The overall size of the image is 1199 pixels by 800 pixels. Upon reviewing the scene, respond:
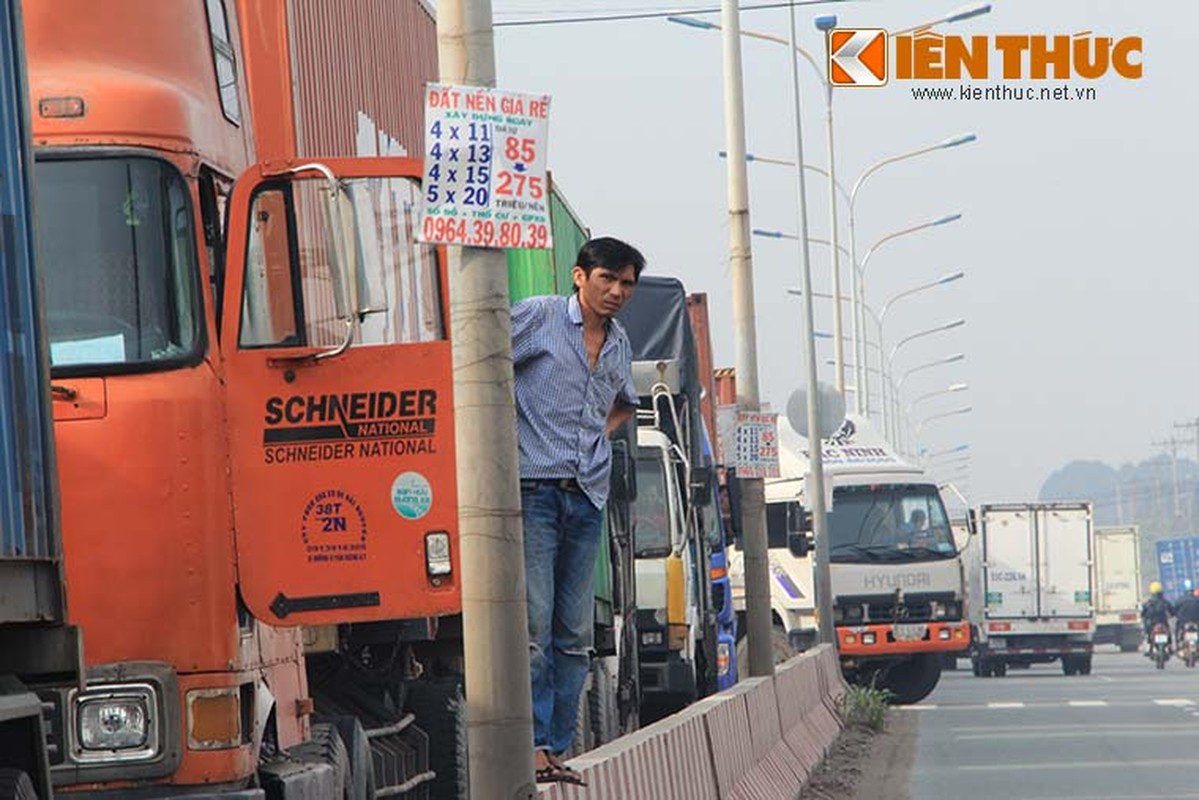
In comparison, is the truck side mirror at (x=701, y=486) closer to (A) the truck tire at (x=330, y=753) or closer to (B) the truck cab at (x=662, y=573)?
(B) the truck cab at (x=662, y=573)

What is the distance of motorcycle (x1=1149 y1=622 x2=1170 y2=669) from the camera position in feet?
166

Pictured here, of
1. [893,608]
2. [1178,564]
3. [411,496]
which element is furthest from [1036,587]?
[411,496]

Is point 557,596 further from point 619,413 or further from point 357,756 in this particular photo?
point 357,756

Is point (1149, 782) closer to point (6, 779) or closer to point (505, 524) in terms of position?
point (505, 524)

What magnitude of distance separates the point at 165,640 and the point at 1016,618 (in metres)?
42.2

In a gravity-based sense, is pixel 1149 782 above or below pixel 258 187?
below

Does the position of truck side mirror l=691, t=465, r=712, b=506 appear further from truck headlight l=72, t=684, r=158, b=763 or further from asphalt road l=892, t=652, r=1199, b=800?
truck headlight l=72, t=684, r=158, b=763

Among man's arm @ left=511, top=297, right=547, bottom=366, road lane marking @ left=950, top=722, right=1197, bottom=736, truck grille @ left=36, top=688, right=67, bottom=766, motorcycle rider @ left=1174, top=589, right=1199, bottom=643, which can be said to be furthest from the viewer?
motorcycle rider @ left=1174, top=589, right=1199, bottom=643

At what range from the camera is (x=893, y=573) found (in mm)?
34031

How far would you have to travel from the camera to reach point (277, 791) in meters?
9.03

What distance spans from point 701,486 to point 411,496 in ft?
42.4

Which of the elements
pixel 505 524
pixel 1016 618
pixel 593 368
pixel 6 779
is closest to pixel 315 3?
pixel 593 368

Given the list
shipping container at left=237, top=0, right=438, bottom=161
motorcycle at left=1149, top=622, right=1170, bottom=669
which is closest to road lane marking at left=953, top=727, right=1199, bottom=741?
shipping container at left=237, top=0, right=438, bottom=161

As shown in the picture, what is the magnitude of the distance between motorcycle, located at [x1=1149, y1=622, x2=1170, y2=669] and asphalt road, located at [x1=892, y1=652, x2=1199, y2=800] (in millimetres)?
10295
